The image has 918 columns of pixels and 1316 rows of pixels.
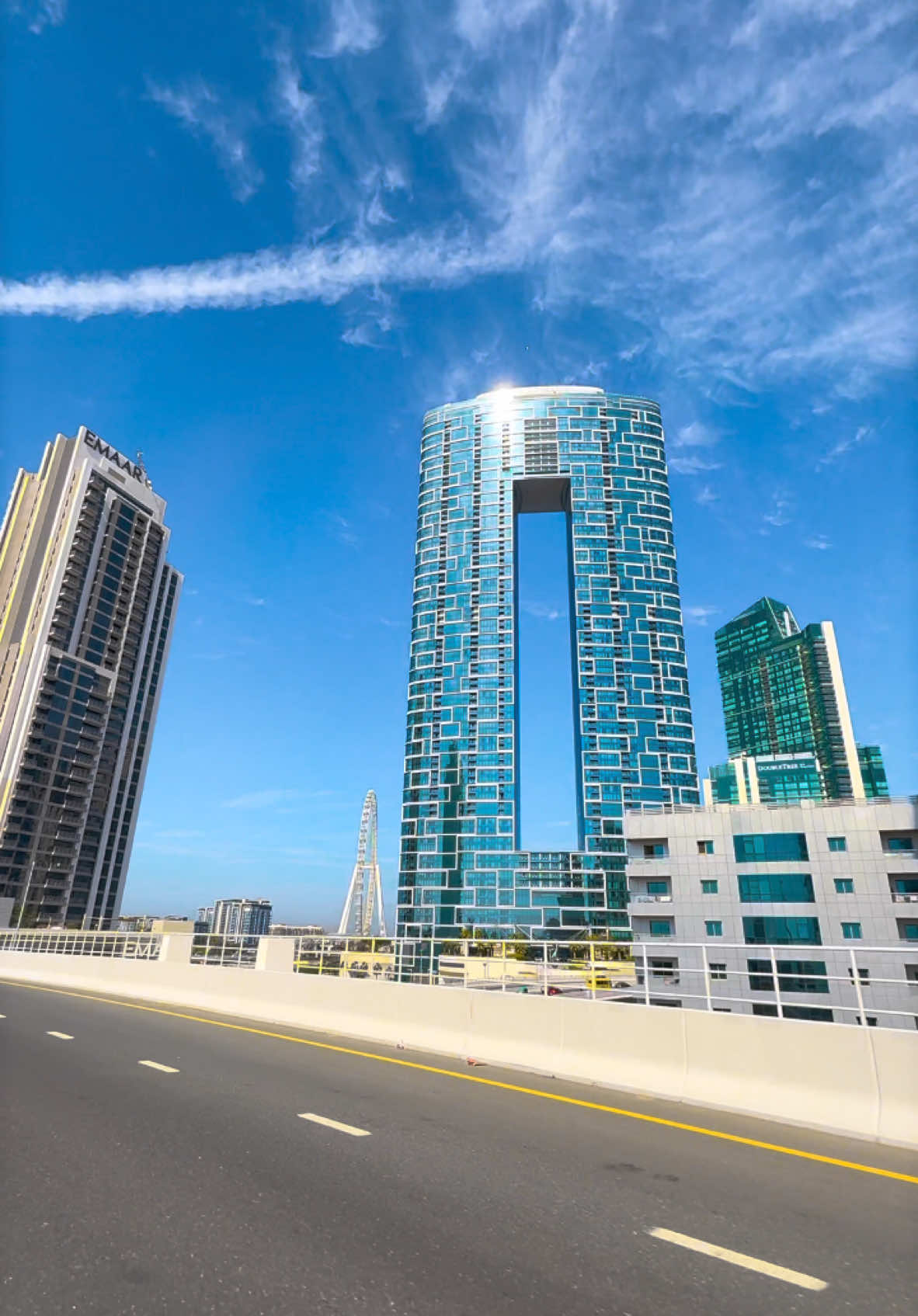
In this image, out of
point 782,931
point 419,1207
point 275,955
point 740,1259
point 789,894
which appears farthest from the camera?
point 789,894

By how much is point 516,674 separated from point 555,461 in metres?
58.4

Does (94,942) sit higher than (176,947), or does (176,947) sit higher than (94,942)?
(176,947)

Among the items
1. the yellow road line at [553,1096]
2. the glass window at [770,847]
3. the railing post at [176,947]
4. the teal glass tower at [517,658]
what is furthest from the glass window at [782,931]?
Answer: the teal glass tower at [517,658]

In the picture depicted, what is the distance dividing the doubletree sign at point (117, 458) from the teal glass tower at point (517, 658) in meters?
65.9

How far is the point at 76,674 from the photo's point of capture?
123 m

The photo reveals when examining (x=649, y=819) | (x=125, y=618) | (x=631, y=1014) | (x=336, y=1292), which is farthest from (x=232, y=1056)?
(x=125, y=618)

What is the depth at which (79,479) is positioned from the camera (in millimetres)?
130125

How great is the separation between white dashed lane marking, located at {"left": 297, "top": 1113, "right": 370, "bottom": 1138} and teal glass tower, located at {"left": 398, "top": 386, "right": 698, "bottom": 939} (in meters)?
128

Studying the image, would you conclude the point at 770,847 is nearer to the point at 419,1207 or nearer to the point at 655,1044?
the point at 655,1044

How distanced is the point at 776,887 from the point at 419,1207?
69.7 meters

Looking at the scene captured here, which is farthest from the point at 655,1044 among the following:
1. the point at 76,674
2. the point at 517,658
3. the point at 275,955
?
the point at 517,658

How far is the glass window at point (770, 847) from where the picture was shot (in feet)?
213

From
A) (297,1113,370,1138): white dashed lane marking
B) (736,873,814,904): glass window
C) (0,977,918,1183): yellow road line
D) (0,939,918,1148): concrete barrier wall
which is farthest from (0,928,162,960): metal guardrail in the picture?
(736,873,814,904): glass window

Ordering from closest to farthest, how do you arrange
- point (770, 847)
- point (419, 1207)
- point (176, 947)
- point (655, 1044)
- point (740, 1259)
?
point (740, 1259), point (419, 1207), point (655, 1044), point (176, 947), point (770, 847)
